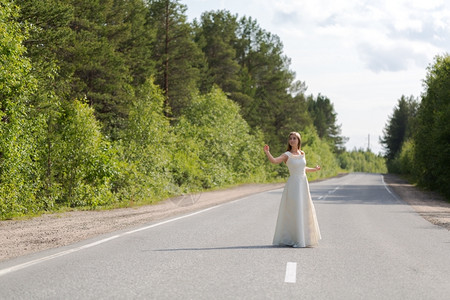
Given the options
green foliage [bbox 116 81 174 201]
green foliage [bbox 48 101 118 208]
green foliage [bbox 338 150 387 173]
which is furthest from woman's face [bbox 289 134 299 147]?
green foliage [bbox 338 150 387 173]

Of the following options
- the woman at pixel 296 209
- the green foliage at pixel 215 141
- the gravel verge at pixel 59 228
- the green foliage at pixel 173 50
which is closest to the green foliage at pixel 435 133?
the green foliage at pixel 215 141

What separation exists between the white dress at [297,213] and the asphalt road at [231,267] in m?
0.25

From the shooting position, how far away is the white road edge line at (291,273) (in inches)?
251

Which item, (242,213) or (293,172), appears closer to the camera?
(293,172)

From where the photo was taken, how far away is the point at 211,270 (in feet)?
22.8

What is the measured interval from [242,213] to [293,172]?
24.3 feet

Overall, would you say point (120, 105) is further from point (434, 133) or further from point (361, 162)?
point (361, 162)

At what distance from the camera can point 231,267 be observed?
283 inches

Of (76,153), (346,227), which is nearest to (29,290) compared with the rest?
(346,227)

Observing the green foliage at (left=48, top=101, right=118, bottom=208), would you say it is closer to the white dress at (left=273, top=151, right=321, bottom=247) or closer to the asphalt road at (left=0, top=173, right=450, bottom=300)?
the asphalt road at (left=0, top=173, right=450, bottom=300)

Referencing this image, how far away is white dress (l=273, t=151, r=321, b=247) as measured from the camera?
9.05 m

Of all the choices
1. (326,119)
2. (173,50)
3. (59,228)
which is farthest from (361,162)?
(59,228)

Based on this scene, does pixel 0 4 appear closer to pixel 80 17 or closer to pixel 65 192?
pixel 65 192

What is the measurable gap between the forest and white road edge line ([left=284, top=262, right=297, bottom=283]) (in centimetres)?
923
